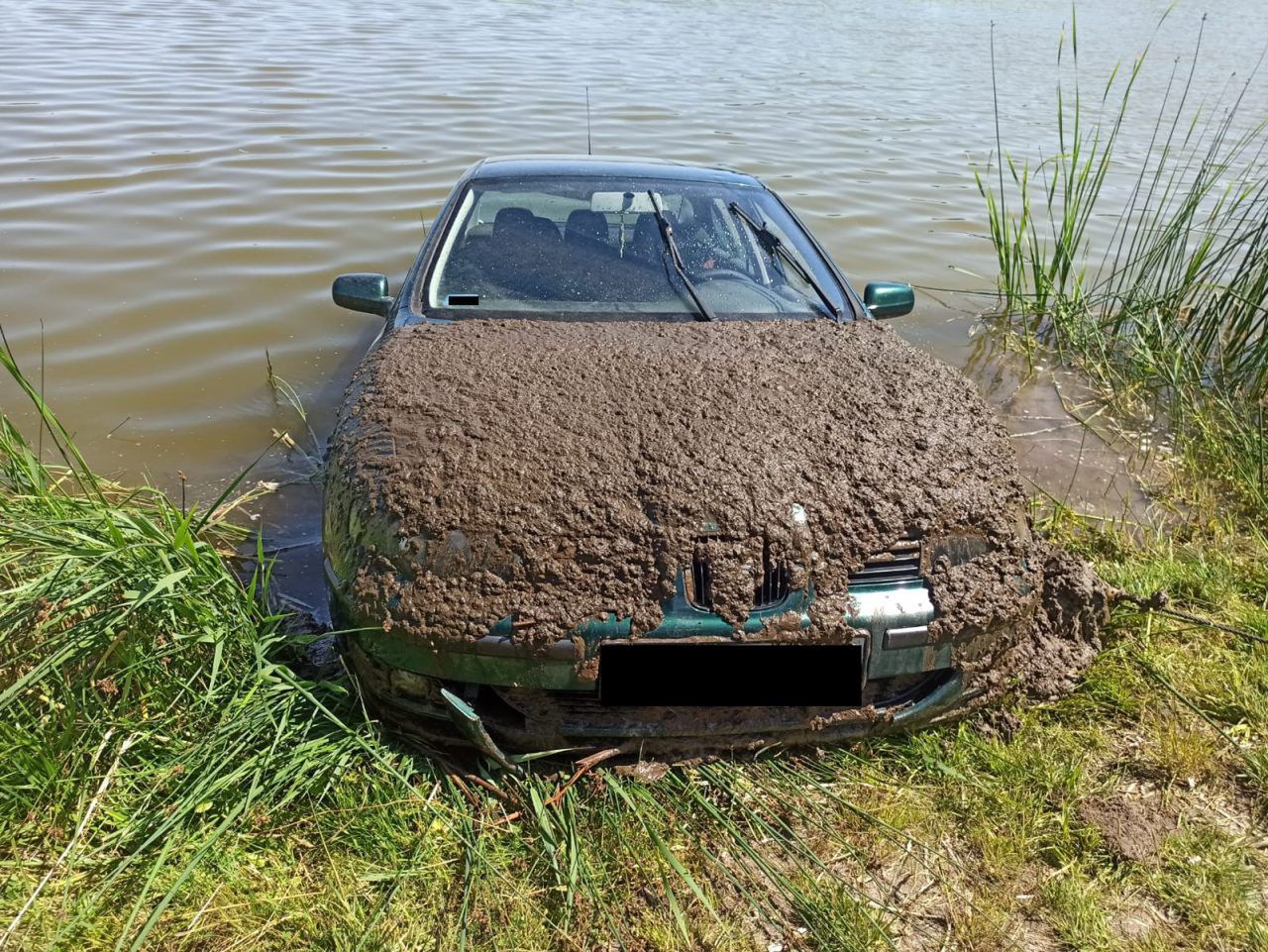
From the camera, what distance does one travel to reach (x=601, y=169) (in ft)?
11.8

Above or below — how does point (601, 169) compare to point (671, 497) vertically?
above

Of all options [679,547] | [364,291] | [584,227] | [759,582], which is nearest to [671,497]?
[679,547]

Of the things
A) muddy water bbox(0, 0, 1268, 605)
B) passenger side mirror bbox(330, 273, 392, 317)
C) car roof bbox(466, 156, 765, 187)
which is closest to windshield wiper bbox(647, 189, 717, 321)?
car roof bbox(466, 156, 765, 187)

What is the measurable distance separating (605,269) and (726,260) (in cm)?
47

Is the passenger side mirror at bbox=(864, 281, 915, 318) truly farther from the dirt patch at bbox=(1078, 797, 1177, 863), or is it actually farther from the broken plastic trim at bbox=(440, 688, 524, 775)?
the broken plastic trim at bbox=(440, 688, 524, 775)

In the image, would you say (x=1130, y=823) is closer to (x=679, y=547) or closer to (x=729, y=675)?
(x=729, y=675)

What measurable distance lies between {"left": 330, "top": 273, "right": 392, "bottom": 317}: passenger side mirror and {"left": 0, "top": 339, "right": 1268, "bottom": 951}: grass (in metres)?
→ 1.18

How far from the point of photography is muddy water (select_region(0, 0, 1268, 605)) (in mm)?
4617

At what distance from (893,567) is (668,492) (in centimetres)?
56

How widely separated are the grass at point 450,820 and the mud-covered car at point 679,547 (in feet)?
0.61

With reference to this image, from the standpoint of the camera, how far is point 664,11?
17734 millimetres

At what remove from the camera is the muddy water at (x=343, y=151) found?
182 inches

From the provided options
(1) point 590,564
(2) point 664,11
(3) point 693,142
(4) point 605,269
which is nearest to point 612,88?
(3) point 693,142

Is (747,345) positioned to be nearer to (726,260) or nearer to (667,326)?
(667,326)
